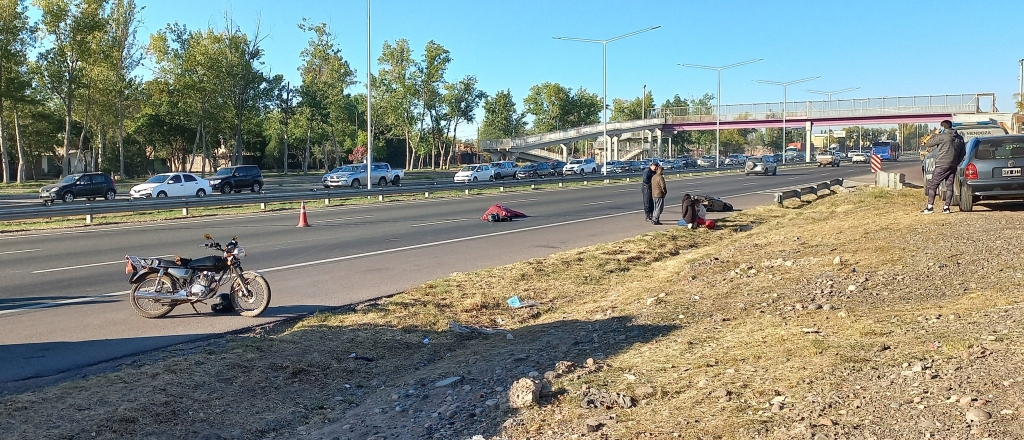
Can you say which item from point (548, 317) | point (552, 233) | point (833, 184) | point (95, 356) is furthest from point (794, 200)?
point (95, 356)

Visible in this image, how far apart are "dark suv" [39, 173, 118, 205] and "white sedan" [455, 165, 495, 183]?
22.7 m

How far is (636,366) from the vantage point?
5.90 metres

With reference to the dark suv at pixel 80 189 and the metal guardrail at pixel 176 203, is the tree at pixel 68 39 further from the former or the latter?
the metal guardrail at pixel 176 203

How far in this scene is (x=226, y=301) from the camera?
31.0 ft

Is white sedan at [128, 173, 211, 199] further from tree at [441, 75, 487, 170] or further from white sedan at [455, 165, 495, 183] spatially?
tree at [441, 75, 487, 170]

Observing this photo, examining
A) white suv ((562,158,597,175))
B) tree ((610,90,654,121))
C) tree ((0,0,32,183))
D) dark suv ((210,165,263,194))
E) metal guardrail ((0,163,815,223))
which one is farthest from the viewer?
tree ((610,90,654,121))

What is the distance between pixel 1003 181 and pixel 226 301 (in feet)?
43.0

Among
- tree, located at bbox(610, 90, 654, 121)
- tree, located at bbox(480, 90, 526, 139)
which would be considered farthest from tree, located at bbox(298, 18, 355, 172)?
tree, located at bbox(610, 90, 654, 121)

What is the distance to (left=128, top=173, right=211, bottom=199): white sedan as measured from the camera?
35188mm

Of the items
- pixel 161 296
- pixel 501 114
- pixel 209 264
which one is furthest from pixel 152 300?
pixel 501 114

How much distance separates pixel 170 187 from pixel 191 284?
29217mm

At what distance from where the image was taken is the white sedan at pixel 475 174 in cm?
5506

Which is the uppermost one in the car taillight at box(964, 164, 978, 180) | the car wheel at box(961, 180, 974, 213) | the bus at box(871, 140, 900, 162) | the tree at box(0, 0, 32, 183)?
the tree at box(0, 0, 32, 183)

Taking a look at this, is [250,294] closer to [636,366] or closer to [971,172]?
[636,366]
